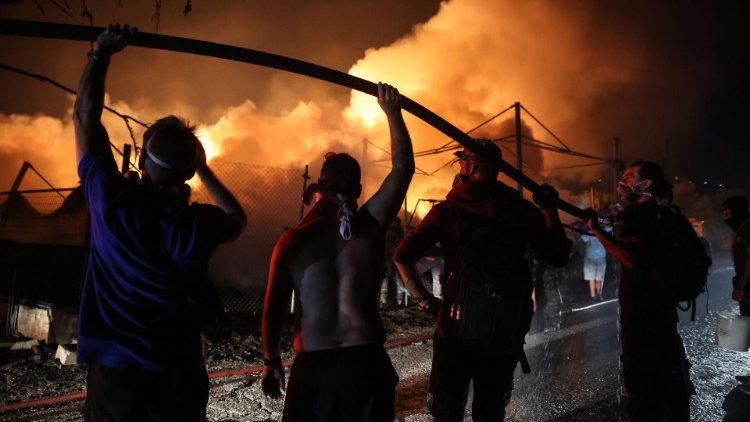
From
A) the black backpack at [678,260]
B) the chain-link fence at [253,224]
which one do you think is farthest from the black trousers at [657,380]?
the chain-link fence at [253,224]

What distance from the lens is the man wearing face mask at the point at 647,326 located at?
10.2 feet

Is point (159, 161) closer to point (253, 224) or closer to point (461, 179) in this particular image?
point (461, 179)

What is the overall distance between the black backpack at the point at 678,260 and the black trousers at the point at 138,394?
2987mm

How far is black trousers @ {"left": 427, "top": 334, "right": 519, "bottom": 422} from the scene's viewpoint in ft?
8.57

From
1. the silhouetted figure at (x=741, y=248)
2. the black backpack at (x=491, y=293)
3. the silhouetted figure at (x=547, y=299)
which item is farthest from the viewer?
the silhouetted figure at (x=547, y=299)

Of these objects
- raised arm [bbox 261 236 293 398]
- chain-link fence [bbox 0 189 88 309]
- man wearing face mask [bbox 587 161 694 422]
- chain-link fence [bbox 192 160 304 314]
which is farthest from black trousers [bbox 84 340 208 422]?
chain-link fence [bbox 192 160 304 314]

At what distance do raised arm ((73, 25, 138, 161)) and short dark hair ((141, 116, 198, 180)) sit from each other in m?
0.17

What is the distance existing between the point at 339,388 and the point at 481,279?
3.33 ft

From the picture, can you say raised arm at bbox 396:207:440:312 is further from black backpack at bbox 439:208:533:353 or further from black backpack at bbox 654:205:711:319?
black backpack at bbox 654:205:711:319

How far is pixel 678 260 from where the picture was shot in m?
3.20

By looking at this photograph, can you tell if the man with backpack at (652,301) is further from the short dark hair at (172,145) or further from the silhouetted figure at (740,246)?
the silhouetted figure at (740,246)

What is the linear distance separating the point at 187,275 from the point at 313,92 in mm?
20263

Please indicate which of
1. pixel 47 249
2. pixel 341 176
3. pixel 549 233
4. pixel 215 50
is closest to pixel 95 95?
pixel 215 50

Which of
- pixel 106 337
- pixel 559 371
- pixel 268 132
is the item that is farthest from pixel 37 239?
pixel 268 132
